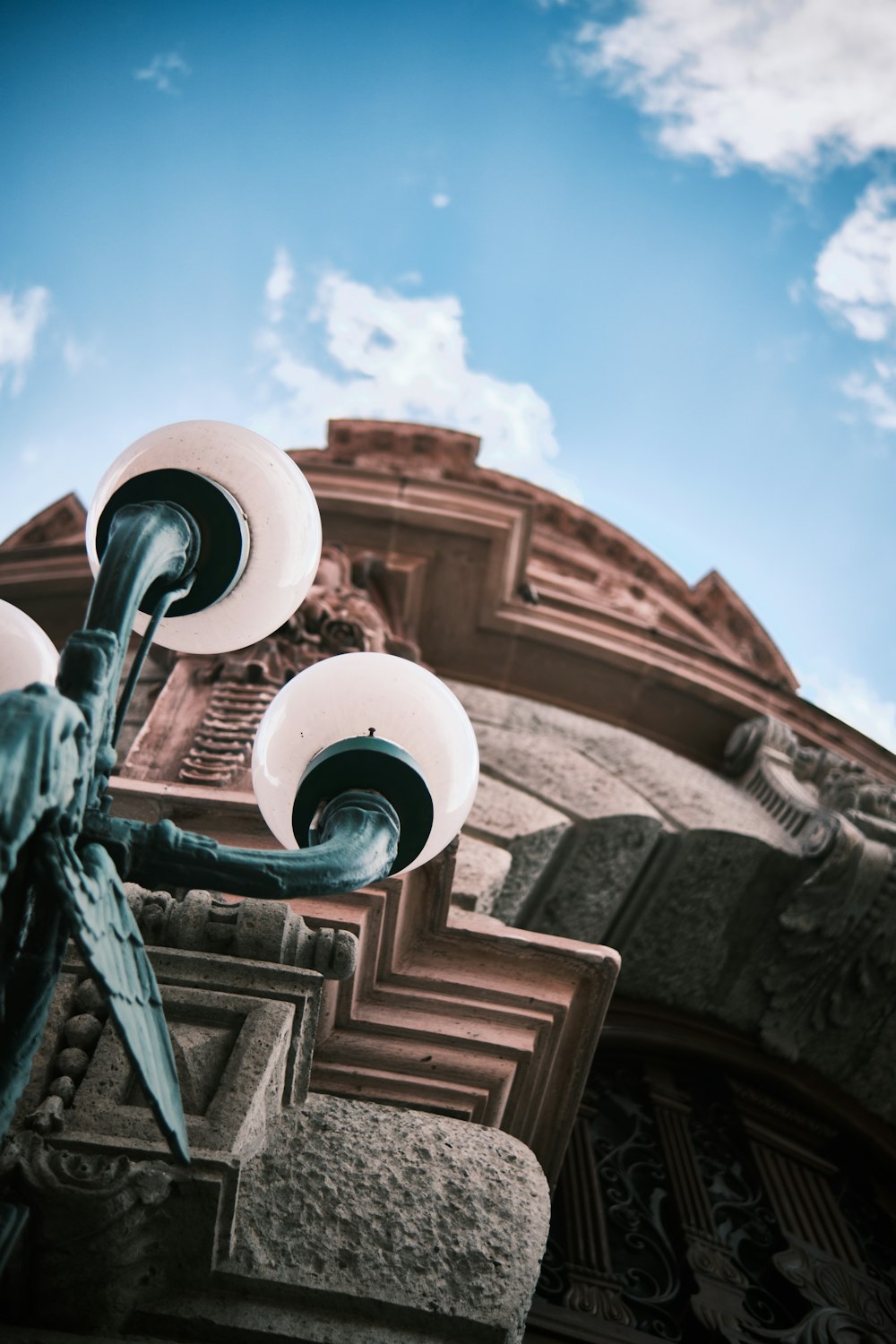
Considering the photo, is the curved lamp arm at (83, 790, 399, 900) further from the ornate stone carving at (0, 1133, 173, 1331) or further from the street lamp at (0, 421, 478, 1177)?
the ornate stone carving at (0, 1133, 173, 1331)

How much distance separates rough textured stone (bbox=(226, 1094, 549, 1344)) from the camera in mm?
1877

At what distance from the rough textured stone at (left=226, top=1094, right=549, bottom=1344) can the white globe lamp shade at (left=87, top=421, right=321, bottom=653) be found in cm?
112

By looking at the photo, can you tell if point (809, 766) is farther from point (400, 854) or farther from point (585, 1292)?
point (400, 854)

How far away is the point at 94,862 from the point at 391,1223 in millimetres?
1068

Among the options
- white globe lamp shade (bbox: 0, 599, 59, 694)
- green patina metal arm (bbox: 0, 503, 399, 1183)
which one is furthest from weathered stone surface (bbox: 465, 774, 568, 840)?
green patina metal arm (bbox: 0, 503, 399, 1183)

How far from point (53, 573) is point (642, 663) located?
12.0ft

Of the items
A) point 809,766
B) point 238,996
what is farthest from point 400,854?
point 809,766

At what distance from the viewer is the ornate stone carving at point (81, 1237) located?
1.76m

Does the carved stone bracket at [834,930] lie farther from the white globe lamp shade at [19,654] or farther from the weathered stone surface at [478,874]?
the white globe lamp shade at [19,654]

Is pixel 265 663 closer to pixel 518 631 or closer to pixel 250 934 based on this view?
pixel 250 934

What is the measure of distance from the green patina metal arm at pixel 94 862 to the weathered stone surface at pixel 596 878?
2.88 meters

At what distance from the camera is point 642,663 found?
246 inches

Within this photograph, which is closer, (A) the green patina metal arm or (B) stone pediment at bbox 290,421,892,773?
(A) the green patina metal arm

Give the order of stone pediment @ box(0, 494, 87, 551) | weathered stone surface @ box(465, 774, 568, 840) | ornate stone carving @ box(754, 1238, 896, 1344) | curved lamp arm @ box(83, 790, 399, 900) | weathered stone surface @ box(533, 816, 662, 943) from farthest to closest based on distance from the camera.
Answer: stone pediment @ box(0, 494, 87, 551) → weathered stone surface @ box(533, 816, 662, 943) → weathered stone surface @ box(465, 774, 568, 840) → ornate stone carving @ box(754, 1238, 896, 1344) → curved lamp arm @ box(83, 790, 399, 900)
